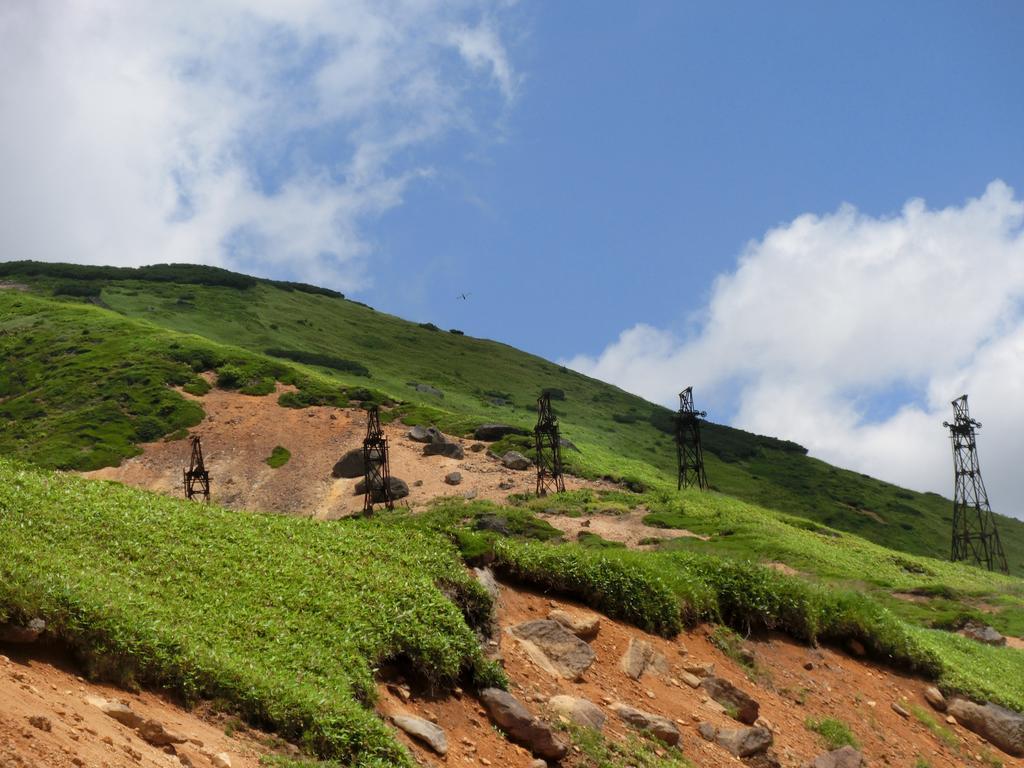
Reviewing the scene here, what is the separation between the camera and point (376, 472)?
59.6 metres

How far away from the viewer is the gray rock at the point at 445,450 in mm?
71125

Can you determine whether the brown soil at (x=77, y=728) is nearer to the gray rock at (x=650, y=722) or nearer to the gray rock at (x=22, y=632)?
the gray rock at (x=22, y=632)

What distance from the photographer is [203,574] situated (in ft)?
39.6

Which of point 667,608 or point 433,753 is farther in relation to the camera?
point 667,608

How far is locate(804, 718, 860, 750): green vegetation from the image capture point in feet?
48.9

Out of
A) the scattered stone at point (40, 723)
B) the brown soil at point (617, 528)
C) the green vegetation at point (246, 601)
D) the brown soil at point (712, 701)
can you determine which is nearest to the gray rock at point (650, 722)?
the brown soil at point (712, 701)

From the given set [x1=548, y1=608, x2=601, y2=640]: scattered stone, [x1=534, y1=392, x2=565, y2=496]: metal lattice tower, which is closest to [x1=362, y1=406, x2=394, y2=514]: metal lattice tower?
[x1=534, y1=392, x2=565, y2=496]: metal lattice tower

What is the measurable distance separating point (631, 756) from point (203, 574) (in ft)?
19.8

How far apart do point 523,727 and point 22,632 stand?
5809mm

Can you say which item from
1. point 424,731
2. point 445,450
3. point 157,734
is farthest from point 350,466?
point 157,734

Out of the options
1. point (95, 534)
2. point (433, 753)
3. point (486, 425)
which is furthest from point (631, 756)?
point (486, 425)

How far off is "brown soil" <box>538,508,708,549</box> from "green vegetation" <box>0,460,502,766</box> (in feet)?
123

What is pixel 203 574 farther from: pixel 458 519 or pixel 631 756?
pixel 458 519

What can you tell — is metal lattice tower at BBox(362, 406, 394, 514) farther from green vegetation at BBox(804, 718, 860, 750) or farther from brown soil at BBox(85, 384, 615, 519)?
green vegetation at BBox(804, 718, 860, 750)
